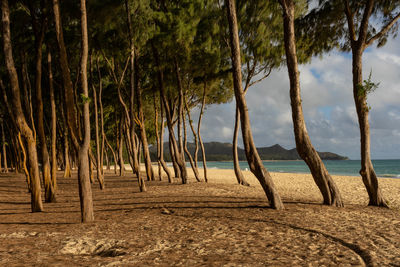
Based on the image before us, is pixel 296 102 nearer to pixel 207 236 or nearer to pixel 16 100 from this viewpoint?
pixel 207 236

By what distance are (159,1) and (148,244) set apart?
12.3 m

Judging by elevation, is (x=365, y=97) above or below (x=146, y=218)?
above

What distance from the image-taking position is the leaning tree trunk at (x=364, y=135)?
8.16m

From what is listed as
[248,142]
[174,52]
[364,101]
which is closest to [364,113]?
[364,101]

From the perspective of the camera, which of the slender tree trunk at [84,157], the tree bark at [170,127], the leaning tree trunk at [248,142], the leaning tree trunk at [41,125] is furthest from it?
the tree bark at [170,127]

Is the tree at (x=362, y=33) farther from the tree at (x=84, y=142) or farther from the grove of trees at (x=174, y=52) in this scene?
the tree at (x=84, y=142)

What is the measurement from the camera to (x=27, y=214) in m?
8.12

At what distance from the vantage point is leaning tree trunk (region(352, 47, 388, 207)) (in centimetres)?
816

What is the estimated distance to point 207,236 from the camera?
536 centimetres

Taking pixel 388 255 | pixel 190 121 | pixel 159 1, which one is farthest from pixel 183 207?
pixel 159 1

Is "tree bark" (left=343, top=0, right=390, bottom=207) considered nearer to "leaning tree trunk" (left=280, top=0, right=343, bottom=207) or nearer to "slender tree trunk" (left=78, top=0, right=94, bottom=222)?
"leaning tree trunk" (left=280, top=0, right=343, bottom=207)

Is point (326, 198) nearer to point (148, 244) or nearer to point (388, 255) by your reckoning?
point (388, 255)

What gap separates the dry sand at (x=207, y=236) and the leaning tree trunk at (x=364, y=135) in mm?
823

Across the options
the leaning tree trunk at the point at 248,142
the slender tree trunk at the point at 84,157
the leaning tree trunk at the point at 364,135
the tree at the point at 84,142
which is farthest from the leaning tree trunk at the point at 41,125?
the leaning tree trunk at the point at 364,135
